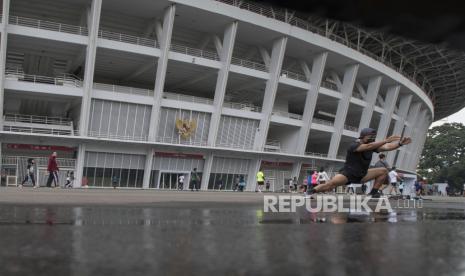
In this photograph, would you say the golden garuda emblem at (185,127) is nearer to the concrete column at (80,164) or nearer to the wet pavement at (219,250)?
the concrete column at (80,164)

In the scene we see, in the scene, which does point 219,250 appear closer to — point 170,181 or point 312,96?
point 170,181

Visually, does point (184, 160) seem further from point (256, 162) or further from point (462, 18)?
point (462, 18)

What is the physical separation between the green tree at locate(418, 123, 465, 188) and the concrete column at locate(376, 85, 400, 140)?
4043 centimetres

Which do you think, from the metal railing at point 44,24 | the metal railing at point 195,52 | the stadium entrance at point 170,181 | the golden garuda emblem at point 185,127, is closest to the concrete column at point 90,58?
the metal railing at point 44,24

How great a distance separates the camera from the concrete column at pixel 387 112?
53609mm

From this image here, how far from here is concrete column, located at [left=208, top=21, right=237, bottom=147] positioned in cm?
3750

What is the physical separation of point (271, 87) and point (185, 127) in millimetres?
8427

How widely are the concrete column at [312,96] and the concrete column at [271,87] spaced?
14.9 feet

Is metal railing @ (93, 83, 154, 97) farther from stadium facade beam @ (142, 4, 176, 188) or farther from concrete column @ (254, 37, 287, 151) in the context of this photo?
concrete column @ (254, 37, 287, 151)

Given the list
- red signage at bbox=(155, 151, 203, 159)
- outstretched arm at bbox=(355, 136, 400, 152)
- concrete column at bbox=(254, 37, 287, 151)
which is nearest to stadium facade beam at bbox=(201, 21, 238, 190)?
red signage at bbox=(155, 151, 203, 159)

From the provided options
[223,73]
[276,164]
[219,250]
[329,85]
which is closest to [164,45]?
[223,73]

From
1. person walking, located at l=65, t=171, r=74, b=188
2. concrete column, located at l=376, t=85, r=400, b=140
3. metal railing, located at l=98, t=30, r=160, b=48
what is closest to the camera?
person walking, located at l=65, t=171, r=74, b=188

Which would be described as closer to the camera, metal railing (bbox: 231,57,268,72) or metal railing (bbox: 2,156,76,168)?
metal railing (bbox: 2,156,76,168)

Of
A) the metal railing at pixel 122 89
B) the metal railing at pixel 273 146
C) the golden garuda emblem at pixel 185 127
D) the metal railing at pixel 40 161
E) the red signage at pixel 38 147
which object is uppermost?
the metal railing at pixel 122 89
